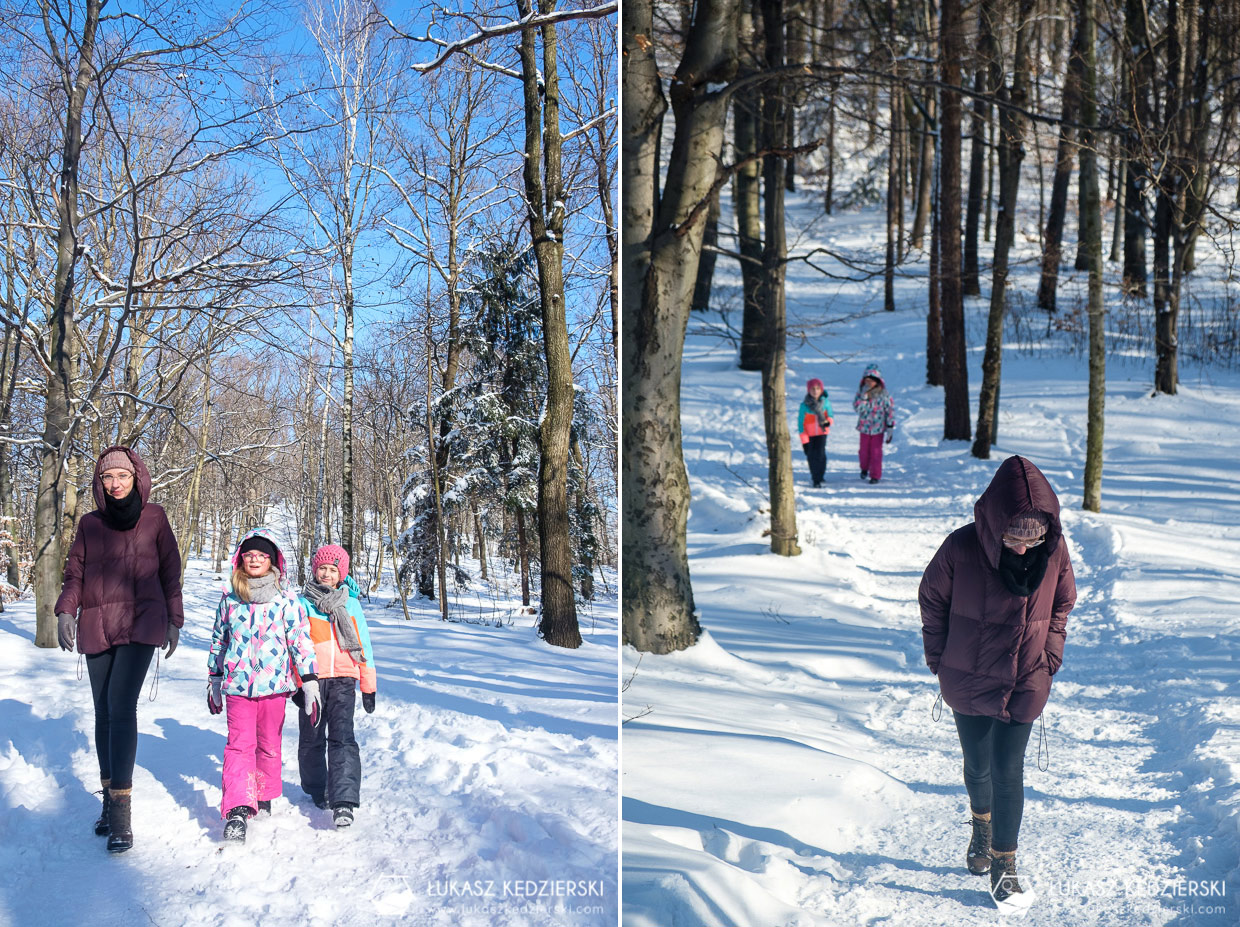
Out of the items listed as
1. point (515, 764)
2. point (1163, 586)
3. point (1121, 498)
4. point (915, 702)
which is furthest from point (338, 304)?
point (1121, 498)

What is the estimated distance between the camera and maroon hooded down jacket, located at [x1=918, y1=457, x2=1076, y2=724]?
3.44 metres

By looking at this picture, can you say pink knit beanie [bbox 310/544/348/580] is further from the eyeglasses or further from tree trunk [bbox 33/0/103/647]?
the eyeglasses

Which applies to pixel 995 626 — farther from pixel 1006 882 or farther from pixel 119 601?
pixel 119 601

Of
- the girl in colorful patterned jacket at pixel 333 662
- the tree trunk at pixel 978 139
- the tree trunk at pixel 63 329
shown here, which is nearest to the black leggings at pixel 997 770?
the girl in colorful patterned jacket at pixel 333 662

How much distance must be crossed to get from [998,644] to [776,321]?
5810 mm

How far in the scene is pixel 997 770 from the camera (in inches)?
139

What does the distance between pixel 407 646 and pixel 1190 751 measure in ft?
13.0

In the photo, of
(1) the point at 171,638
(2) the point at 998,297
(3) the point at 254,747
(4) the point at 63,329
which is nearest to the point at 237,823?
(3) the point at 254,747

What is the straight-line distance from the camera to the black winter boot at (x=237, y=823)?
2.97m

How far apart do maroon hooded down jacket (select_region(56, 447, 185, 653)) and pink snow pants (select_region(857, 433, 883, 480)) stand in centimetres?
1072

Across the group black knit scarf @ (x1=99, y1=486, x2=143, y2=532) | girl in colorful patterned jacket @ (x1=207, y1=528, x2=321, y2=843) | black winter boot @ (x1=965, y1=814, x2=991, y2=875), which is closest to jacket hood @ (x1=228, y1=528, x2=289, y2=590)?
girl in colorful patterned jacket @ (x1=207, y1=528, x2=321, y2=843)

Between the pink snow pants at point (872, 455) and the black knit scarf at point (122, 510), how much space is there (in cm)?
1087

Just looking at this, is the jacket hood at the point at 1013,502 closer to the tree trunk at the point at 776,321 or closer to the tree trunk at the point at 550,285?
the tree trunk at the point at 550,285

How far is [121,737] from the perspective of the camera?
3246 mm
